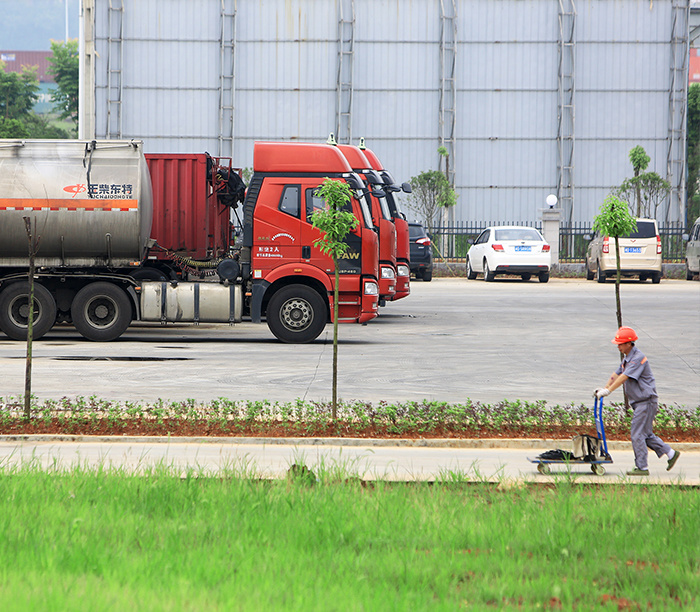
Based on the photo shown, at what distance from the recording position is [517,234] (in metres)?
35.3

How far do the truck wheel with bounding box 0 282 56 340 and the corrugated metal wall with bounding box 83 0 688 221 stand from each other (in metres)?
35.1

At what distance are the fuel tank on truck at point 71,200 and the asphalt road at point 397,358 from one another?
171 centimetres

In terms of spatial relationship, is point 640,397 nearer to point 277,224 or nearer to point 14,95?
point 277,224

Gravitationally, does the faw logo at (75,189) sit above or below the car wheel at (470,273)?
above

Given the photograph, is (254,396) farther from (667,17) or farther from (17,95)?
(17,95)

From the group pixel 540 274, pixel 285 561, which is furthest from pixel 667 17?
pixel 285 561

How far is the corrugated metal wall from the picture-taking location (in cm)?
5209

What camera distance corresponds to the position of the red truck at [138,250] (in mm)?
17328

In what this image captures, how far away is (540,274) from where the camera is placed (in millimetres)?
36250

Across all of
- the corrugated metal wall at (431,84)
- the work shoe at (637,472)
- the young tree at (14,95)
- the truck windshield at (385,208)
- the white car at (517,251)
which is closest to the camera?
the work shoe at (637,472)

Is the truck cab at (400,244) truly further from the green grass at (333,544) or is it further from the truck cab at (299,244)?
the green grass at (333,544)

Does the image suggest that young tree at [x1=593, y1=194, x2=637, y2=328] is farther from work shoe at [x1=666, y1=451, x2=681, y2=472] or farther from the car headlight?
the car headlight

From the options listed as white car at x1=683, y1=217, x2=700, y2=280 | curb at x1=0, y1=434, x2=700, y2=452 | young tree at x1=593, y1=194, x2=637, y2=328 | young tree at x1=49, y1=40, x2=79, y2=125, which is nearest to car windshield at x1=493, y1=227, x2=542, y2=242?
white car at x1=683, y1=217, x2=700, y2=280

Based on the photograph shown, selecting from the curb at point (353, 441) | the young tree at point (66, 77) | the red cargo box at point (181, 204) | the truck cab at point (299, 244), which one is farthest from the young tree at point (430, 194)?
the young tree at point (66, 77)
